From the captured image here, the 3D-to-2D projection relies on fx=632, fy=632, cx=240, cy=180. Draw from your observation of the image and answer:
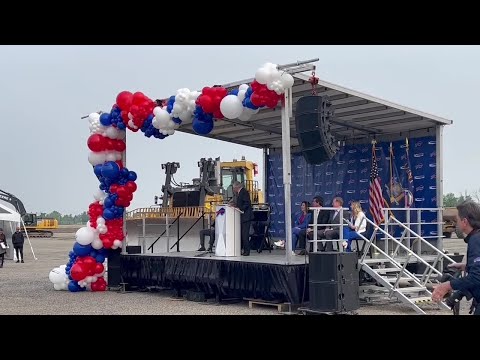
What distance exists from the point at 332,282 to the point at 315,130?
2291 millimetres

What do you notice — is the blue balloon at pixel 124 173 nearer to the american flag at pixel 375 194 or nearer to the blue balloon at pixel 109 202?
the blue balloon at pixel 109 202

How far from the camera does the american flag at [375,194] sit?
13.9 metres

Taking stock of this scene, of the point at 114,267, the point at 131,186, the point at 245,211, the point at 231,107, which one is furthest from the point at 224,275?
the point at 114,267

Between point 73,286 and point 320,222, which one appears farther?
point 73,286

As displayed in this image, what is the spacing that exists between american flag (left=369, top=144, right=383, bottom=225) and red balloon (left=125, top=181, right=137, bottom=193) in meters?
5.24

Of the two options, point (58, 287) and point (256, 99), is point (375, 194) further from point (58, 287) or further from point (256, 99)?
point (58, 287)

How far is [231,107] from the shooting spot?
10.6 meters

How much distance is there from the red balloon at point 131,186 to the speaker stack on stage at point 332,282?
5.09 meters

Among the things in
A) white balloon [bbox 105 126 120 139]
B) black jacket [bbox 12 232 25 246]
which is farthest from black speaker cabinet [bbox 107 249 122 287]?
black jacket [bbox 12 232 25 246]

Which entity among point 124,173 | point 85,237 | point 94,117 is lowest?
point 85,237

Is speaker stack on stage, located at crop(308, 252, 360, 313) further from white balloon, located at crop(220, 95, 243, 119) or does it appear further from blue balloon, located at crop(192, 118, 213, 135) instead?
blue balloon, located at crop(192, 118, 213, 135)

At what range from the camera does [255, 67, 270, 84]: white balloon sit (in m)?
9.98

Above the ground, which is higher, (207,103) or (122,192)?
(207,103)

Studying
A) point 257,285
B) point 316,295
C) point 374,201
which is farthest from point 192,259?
point 374,201
